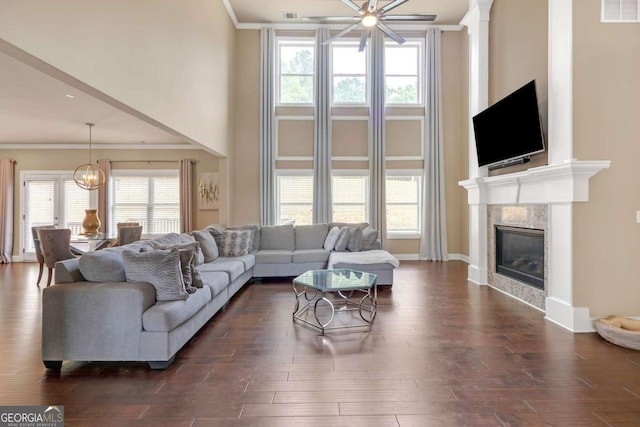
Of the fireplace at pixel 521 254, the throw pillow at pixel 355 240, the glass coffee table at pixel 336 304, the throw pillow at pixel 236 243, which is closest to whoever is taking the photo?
the glass coffee table at pixel 336 304

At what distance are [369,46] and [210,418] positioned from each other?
8.44 m

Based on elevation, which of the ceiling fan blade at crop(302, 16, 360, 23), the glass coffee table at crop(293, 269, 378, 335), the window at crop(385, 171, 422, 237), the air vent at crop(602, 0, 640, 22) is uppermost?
the ceiling fan blade at crop(302, 16, 360, 23)

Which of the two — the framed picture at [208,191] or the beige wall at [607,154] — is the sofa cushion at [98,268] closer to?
the beige wall at [607,154]

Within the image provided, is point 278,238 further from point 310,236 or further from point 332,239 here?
point 332,239

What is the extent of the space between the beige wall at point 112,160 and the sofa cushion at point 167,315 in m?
5.57

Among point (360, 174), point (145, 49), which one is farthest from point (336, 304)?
point (360, 174)

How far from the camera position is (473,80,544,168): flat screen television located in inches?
Answer: 166

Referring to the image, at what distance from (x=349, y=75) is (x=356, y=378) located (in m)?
7.59

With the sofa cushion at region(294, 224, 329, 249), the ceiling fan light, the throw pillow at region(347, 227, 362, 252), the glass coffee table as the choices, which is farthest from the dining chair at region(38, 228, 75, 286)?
the ceiling fan light

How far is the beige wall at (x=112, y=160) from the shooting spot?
27.6 feet

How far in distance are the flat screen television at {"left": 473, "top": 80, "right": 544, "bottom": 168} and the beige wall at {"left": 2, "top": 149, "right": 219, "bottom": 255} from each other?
5803 mm

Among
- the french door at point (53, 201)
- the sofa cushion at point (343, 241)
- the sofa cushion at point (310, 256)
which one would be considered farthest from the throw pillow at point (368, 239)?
the french door at point (53, 201)

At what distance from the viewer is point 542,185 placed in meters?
4.17

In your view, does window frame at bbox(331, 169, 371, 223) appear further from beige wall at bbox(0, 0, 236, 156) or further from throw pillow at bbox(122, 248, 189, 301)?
throw pillow at bbox(122, 248, 189, 301)
